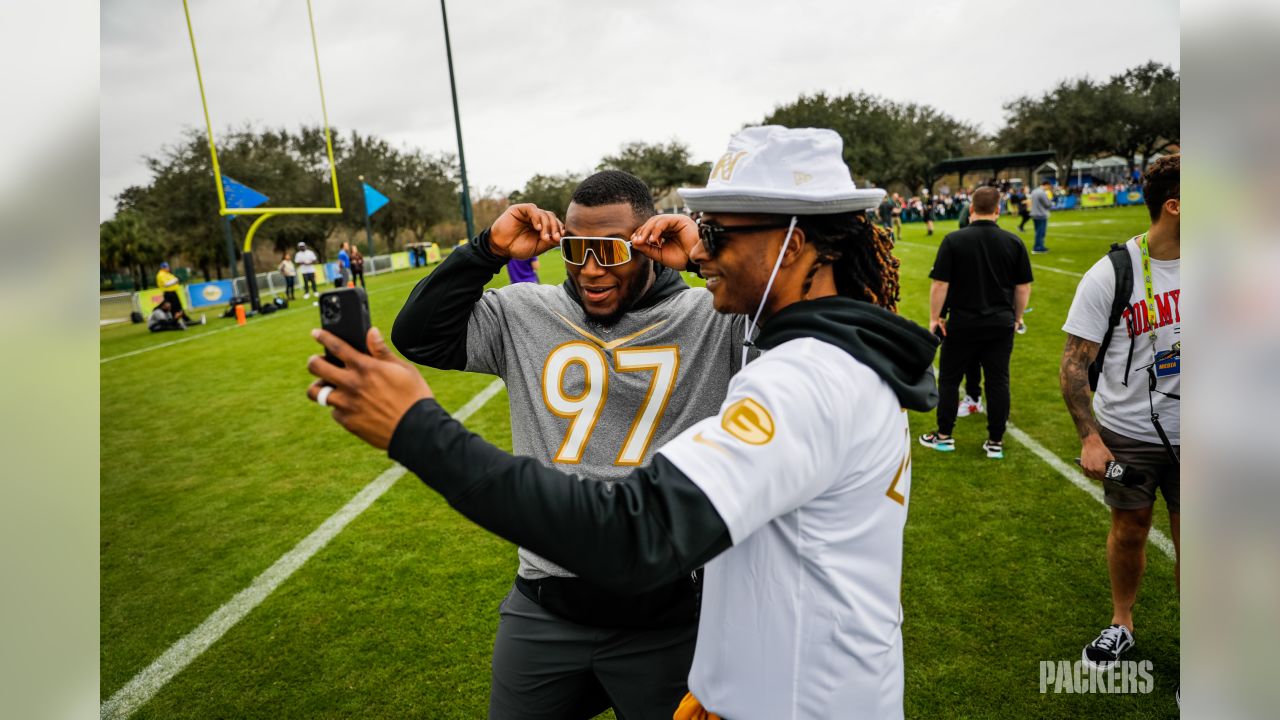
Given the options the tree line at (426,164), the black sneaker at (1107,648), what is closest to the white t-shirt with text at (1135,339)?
the black sneaker at (1107,648)

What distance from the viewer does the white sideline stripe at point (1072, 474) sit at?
4.63m

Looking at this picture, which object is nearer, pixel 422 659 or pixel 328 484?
pixel 422 659

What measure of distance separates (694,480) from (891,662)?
2.52 feet

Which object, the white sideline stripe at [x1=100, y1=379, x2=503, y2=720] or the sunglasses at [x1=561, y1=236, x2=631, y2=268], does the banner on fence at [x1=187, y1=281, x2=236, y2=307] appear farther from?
the sunglasses at [x1=561, y1=236, x2=631, y2=268]

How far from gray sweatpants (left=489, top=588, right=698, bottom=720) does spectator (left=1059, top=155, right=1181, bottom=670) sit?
2334 millimetres

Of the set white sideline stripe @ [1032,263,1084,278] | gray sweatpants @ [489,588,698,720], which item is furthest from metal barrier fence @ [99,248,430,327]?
gray sweatpants @ [489,588,698,720]

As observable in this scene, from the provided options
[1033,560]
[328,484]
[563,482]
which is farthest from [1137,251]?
[328,484]

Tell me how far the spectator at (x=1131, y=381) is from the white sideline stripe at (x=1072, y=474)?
1188 millimetres

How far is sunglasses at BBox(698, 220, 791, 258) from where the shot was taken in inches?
60.2

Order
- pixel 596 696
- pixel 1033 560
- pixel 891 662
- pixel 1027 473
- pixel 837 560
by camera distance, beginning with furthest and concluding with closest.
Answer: pixel 1027 473 < pixel 1033 560 < pixel 596 696 < pixel 891 662 < pixel 837 560

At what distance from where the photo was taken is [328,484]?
667 cm
